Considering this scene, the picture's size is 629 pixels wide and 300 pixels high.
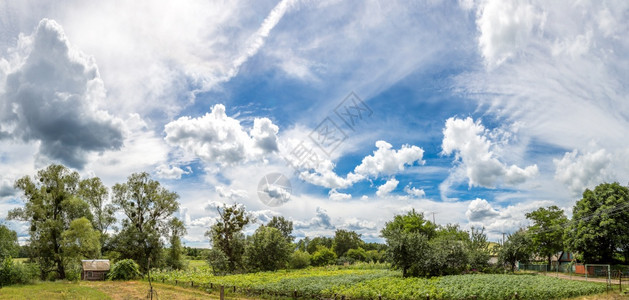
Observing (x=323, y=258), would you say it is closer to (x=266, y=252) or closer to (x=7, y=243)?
(x=266, y=252)

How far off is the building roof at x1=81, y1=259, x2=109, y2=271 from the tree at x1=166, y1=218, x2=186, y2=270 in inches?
345

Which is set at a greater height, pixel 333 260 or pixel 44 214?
pixel 44 214

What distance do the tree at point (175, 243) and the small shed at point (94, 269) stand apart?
8.75 m

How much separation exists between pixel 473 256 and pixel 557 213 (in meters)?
19.8

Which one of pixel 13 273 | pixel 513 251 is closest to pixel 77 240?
pixel 13 273

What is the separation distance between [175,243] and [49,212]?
14.4 meters

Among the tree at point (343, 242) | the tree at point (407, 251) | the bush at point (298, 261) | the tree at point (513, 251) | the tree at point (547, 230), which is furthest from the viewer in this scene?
the tree at point (343, 242)

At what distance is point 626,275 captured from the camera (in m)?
29.2

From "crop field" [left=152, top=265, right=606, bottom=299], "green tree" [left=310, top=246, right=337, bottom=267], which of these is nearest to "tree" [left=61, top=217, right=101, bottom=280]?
"crop field" [left=152, top=265, right=606, bottom=299]

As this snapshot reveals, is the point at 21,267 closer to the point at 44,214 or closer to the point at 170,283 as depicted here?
the point at 44,214

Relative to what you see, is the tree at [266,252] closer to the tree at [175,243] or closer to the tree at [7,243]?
the tree at [175,243]

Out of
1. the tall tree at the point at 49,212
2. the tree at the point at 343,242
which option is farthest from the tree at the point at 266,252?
the tree at the point at 343,242

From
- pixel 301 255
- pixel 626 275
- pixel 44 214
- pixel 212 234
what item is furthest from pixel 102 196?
pixel 626 275

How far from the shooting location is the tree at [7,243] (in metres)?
30.7
